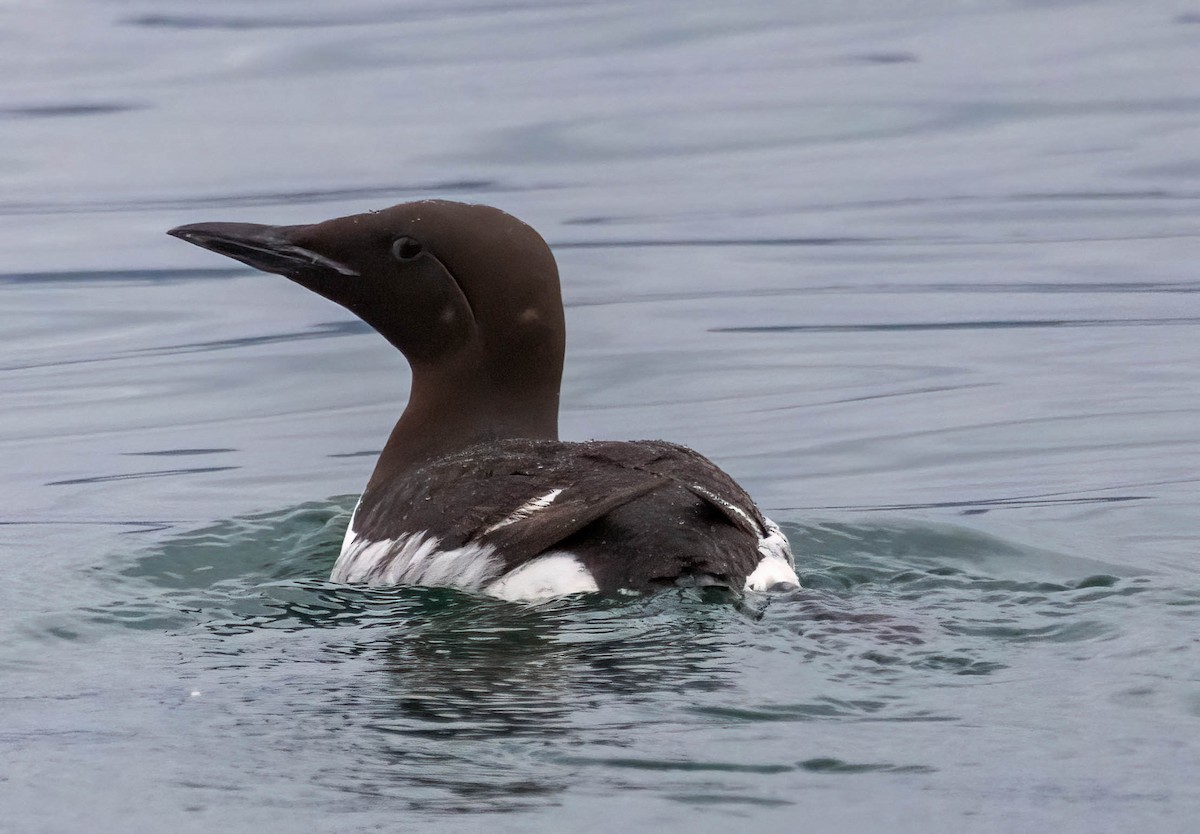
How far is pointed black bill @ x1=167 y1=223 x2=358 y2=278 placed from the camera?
6158 mm

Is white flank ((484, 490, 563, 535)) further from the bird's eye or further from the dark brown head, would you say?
the bird's eye

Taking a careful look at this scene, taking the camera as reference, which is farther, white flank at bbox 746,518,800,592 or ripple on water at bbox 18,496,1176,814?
white flank at bbox 746,518,800,592

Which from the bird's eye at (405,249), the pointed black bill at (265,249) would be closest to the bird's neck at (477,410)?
the bird's eye at (405,249)

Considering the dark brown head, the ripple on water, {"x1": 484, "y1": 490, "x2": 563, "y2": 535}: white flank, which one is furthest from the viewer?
the dark brown head

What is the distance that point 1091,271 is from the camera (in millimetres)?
11352

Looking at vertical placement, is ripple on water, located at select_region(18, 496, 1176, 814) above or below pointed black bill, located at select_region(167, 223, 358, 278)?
below

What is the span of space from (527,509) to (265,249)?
1.45 m

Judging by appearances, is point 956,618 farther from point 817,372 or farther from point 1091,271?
point 1091,271

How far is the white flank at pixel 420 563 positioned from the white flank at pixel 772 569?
61 centimetres

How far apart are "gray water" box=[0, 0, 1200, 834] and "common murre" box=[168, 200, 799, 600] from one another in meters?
0.11

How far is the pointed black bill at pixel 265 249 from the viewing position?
6158 mm

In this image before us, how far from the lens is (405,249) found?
19.8 feet

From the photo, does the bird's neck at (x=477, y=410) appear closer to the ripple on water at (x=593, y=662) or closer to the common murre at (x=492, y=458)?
the common murre at (x=492, y=458)

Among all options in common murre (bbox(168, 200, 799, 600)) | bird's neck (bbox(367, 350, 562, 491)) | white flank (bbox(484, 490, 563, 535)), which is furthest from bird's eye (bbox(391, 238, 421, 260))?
white flank (bbox(484, 490, 563, 535))
